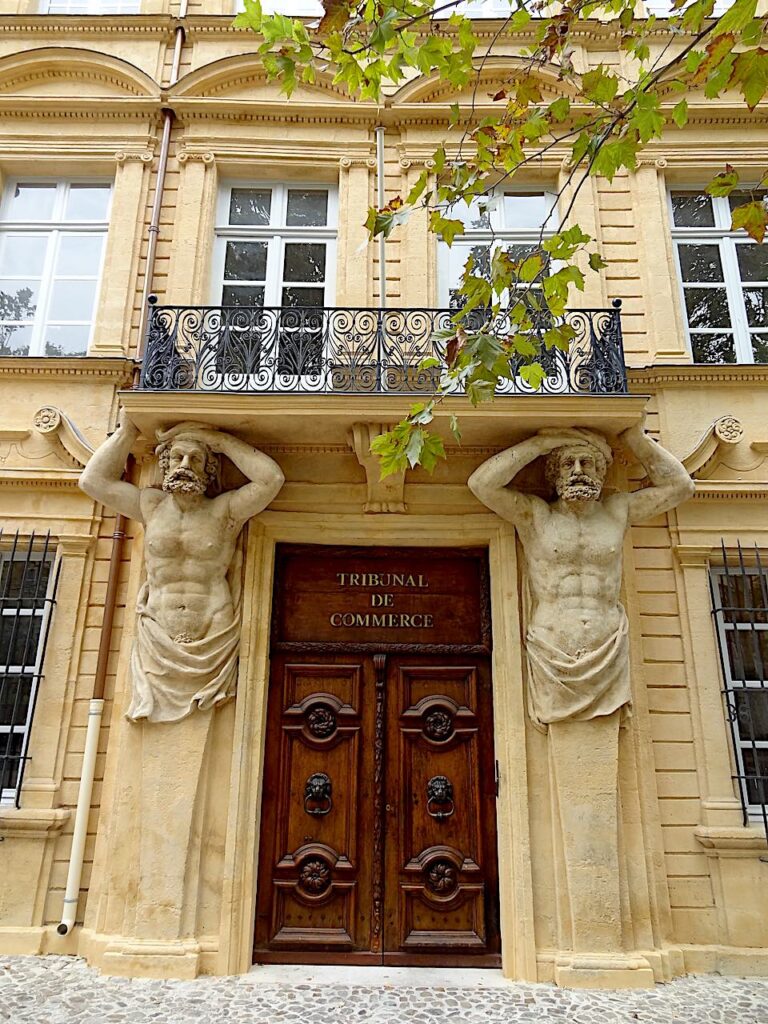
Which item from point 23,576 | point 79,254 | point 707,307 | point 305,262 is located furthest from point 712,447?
point 79,254

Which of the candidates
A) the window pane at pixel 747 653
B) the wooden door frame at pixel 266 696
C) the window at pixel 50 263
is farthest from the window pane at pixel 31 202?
the window pane at pixel 747 653

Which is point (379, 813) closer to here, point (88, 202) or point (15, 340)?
point (15, 340)

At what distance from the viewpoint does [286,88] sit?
4.20m

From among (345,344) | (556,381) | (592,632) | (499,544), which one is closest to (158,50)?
(345,344)

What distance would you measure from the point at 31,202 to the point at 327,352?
3649 mm

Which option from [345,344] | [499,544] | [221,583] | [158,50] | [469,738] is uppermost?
[158,50]

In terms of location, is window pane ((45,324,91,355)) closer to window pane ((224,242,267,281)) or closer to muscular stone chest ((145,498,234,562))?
window pane ((224,242,267,281))

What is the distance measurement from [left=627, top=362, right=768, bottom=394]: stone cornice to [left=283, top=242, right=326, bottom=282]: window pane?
2.95 meters

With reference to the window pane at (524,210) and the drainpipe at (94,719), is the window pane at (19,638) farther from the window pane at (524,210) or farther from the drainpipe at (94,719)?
the window pane at (524,210)

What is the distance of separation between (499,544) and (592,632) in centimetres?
102

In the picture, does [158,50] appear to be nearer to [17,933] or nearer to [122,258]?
[122,258]

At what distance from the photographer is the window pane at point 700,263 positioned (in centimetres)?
702

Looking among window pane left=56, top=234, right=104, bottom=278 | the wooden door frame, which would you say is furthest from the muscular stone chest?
window pane left=56, top=234, right=104, bottom=278

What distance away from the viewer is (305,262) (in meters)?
7.11
